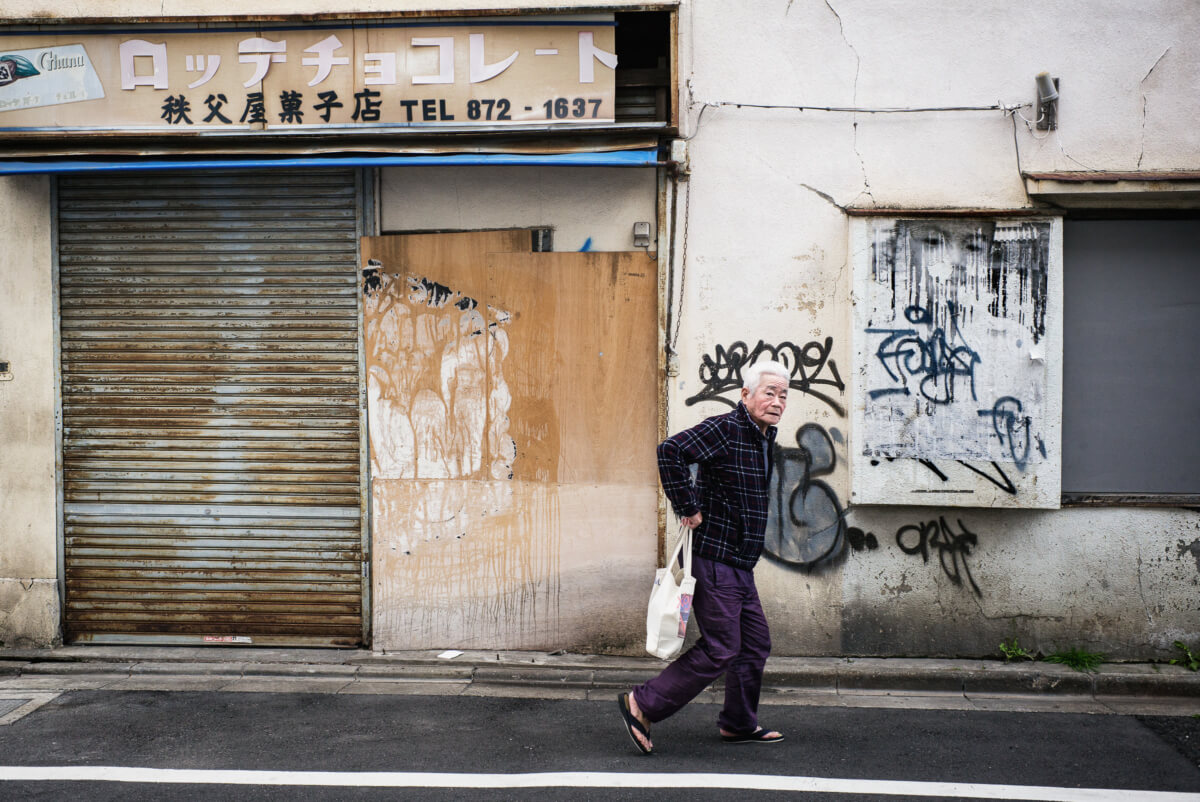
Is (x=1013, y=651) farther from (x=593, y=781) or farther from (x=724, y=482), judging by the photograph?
(x=593, y=781)

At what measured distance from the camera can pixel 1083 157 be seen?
6312 millimetres

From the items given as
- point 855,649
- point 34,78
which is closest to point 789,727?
point 855,649

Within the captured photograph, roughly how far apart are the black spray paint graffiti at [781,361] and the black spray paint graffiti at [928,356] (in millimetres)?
341

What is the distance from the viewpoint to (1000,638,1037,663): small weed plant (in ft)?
20.9

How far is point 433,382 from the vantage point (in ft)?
21.8

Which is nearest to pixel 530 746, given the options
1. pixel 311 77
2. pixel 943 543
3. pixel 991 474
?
pixel 943 543

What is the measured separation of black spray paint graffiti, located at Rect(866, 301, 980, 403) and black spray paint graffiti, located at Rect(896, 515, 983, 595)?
33.2 inches

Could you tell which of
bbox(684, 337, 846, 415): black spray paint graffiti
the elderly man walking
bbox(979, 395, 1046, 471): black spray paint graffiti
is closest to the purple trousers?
the elderly man walking

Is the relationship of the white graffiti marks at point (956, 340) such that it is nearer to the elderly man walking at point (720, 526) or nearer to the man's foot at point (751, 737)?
the elderly man walking at point (720, 526)

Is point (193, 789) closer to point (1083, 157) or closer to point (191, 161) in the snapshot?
point (191, 161)

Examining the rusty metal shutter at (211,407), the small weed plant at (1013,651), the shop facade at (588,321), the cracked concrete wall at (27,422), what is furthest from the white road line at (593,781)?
the cracked concrete wall at (27,422)

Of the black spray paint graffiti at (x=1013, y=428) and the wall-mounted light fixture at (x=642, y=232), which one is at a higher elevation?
the wall-mounted light fixture at (x=642, y=232)

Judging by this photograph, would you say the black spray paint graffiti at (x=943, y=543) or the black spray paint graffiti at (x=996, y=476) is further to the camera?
the black spray paint graffiti at (x=943, y=543)

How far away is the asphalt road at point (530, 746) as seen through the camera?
14.8ft
